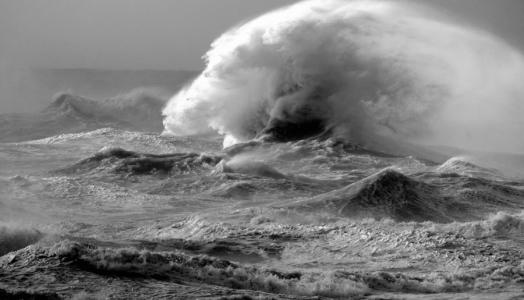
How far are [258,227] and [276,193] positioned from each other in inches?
187

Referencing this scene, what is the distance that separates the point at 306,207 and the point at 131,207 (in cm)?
456

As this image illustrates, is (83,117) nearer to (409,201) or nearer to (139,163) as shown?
(139,163)

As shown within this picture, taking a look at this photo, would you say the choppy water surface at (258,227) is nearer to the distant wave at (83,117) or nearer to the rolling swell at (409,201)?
the rolling swell at (409,201)

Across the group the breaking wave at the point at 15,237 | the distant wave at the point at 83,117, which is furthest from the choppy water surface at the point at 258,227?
the distant wave at the point at 83,117

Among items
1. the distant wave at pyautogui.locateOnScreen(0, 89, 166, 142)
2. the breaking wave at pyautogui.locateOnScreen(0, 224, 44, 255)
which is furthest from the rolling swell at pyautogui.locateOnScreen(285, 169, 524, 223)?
the distant wave at pyautogui.locateOnScreen(0, 89, 166, 142)

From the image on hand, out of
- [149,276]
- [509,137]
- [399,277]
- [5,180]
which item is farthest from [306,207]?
[509,137]

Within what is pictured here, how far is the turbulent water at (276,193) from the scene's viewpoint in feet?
32.3

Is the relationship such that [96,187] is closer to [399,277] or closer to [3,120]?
[399,277]

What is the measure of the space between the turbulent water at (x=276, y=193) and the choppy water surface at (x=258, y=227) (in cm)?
5

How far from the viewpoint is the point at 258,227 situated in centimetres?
1459

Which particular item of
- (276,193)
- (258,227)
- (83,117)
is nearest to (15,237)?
(258,227)

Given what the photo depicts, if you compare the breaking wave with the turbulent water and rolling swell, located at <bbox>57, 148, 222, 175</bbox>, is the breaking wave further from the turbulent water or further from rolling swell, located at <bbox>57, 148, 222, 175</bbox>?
rolling swell, located at <bbox>57, 148, 222, 175</bbox>

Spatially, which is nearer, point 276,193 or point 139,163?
point 276,193

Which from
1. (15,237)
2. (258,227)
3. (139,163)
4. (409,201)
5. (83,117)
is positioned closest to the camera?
(15,237)
